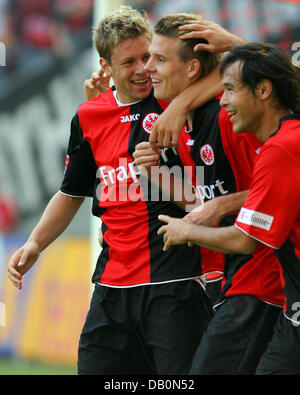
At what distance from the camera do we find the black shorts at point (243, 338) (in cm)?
358

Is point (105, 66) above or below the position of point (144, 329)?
above

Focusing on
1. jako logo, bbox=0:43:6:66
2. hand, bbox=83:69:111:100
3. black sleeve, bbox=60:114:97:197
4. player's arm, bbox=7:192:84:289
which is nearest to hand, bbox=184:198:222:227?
black sleeve, bbox=60:114:97:197

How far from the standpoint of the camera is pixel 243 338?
3604 millimetres

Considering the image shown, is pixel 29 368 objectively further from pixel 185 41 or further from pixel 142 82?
pixel 185 41

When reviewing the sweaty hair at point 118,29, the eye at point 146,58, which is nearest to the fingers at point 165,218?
the eye at point 146,58

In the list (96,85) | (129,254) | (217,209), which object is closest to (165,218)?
(217,209)

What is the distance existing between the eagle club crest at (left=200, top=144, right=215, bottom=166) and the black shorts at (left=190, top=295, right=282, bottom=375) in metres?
0.72

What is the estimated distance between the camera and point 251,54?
3508 millimetres

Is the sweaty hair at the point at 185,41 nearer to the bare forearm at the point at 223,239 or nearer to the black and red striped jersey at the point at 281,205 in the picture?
the black and red striped jersey at the point at 281,205

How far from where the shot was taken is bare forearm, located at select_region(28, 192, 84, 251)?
4.36 meters

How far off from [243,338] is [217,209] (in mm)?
629

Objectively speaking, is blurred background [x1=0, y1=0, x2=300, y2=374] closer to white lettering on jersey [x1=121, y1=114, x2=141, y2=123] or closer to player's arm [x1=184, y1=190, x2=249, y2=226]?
white lettering on jersey [x1=121, y1=114, x2=141, y2=123]
